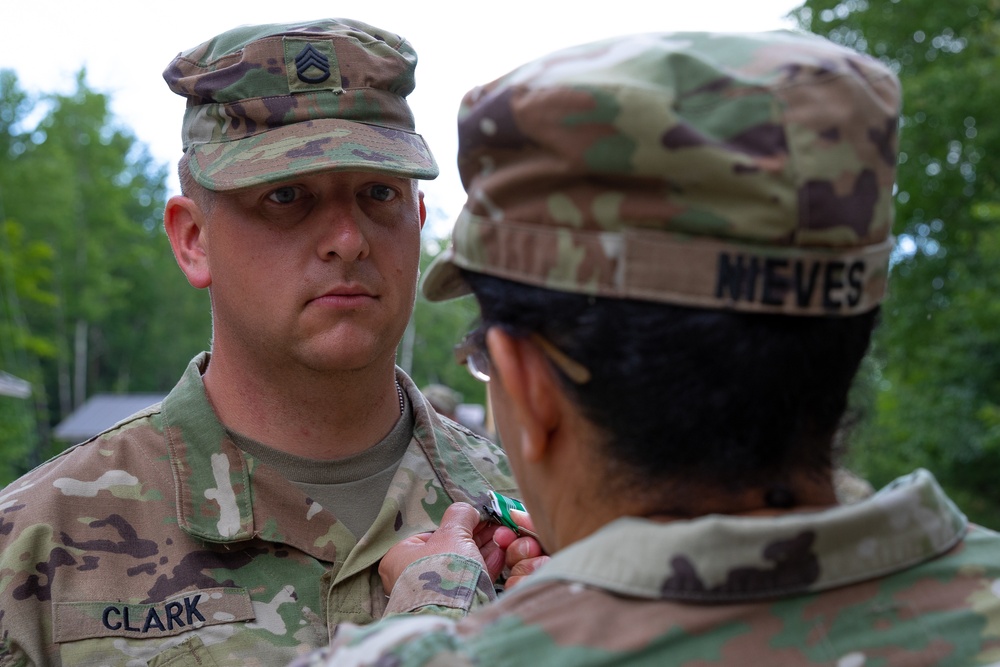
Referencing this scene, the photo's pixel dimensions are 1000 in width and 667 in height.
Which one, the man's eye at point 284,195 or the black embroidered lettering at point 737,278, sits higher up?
Result: the black embroidered lettering at point 737,278

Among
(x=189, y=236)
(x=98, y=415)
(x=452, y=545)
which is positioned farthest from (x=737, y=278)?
(x=98, y=415)

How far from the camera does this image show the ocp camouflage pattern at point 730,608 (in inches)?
53.4

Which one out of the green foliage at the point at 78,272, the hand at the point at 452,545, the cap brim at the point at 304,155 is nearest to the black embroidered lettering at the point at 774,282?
the hand at the point at 452,545

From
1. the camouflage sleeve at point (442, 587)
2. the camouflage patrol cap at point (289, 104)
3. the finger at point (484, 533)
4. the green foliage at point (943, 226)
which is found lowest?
the green foliage at point (943, 226)

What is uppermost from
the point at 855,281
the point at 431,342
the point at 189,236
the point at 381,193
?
the point at 855,281

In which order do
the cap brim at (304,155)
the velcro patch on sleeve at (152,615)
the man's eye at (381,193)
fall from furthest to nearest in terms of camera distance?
the man's eye at (381,193) < the cap brim at (304,155) < the velcro patch on sleeve at (152,615)

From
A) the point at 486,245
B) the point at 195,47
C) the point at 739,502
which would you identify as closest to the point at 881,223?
the point at 739,502

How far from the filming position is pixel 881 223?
1.48m

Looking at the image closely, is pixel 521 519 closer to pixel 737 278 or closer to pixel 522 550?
pixel 522 550

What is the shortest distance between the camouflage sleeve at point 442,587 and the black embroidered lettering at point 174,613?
0.53 metres

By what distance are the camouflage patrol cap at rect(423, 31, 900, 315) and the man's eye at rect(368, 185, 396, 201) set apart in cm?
161

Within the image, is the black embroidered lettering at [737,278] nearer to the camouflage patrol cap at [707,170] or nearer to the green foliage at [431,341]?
the camouflage patrol cap at [707,170]

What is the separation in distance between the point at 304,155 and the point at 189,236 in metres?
0.52

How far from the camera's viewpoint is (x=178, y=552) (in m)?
2.70
